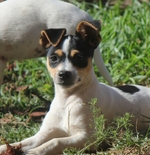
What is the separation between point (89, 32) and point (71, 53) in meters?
0.32

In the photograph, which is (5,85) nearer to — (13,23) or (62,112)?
(13,23)

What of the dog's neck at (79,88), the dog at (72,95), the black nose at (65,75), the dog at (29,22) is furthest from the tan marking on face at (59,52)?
the dog at (29,22)

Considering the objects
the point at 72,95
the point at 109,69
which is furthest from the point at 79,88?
the point at 109,69

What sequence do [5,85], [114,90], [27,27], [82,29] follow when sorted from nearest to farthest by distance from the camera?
[82,29]
[114,90]
[27,27]
[5,85]

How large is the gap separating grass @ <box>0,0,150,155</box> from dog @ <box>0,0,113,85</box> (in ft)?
2.66

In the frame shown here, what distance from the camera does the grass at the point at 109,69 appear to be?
645cm

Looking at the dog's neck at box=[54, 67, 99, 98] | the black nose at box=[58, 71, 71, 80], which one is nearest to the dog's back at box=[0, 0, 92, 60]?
the dog's neck at box=[54, 67, 99, 98]

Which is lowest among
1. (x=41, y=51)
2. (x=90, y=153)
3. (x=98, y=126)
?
(x=90, y=153)

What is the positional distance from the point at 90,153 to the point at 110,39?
320 centimetres

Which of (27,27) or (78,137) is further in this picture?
(27,27)

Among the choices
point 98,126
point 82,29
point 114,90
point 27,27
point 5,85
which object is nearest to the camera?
point 98,126

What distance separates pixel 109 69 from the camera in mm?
7559

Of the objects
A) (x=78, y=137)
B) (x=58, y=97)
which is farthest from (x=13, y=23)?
(x=78, y=137)

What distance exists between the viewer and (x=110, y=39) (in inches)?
317
